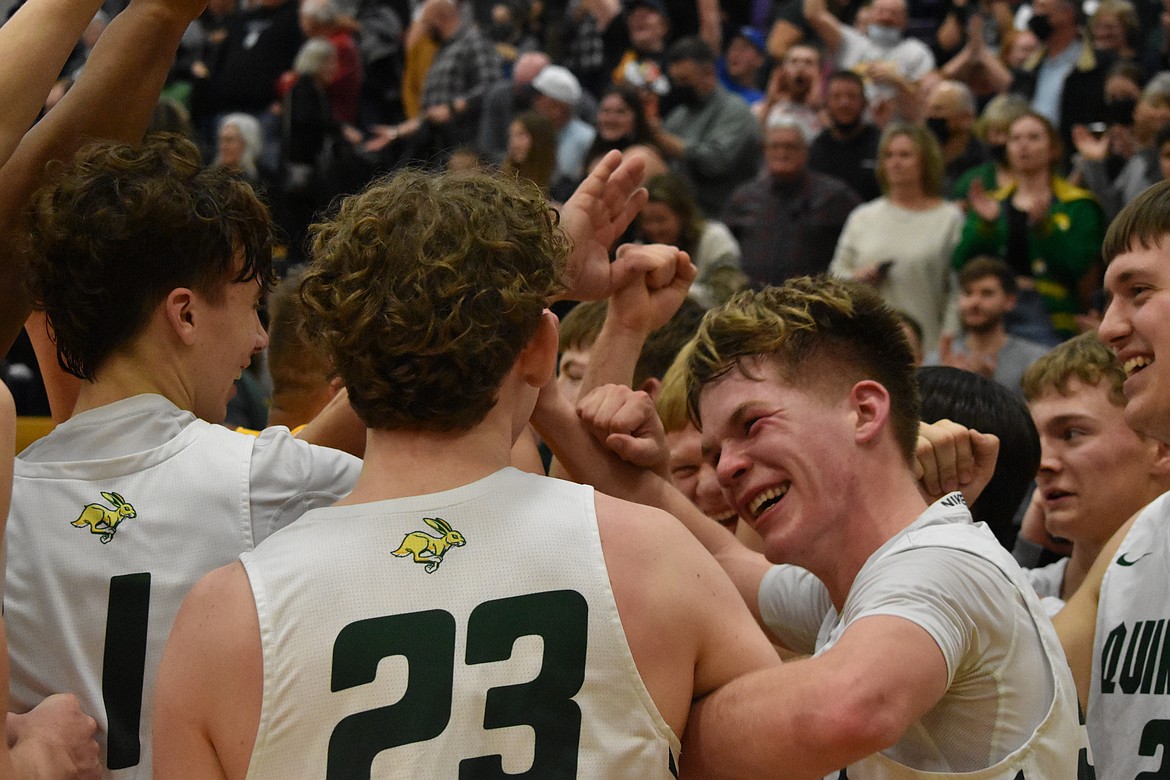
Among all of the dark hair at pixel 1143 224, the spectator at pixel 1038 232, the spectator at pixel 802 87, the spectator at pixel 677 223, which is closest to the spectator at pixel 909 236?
the spectator at pixel 1038 232

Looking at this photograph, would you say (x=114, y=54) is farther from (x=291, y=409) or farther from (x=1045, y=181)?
(x=1045, y=181)

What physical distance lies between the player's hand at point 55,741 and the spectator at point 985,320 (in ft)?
19.8

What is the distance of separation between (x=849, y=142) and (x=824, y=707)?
26.4ft

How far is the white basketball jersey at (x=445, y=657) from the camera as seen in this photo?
1.85 metres

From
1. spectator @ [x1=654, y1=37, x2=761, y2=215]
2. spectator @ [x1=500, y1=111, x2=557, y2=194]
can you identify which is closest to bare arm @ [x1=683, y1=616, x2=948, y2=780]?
spectator @ [x1=500, y1=111, x2=557, y2=194]

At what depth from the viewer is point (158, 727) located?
1.89 m

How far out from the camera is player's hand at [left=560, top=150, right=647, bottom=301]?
281 centimetres

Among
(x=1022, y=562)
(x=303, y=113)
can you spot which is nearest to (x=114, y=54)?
(x=1022, y=562)

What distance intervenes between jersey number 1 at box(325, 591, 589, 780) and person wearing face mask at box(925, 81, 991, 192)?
8.21m

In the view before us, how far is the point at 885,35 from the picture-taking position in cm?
1119

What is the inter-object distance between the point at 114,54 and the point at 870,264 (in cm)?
609

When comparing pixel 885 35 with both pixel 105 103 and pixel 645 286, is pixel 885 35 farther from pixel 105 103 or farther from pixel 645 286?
pixel 105 103

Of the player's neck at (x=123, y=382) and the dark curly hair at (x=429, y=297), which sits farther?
the player's neck at (x=123, y=382)

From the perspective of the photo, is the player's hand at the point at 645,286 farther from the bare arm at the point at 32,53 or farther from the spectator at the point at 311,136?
the spectator at the point at 311,136
